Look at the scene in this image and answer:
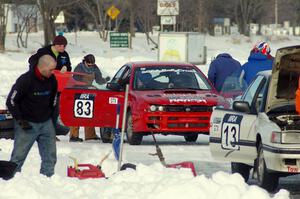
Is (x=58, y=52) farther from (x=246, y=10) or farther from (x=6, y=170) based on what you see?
(x=246, y=10)

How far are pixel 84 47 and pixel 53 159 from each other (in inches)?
2370

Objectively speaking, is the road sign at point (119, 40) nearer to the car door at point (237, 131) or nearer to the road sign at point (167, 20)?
the road sign at point (167, 20)

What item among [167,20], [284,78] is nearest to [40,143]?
[284,78]

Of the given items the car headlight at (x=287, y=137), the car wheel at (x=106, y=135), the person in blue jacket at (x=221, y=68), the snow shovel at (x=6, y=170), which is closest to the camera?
the snow shovel at (x=6, y=170)

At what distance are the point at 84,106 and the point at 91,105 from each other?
0.41 feet

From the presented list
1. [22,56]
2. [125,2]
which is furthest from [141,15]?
[22,56]

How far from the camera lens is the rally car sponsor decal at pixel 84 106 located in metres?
18.1

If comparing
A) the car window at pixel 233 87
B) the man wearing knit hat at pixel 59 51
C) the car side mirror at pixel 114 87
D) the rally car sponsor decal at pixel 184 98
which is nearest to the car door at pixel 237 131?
the car window at pixel 233 87

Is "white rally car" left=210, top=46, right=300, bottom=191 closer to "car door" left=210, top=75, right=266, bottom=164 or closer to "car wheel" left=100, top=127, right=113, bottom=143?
"car door" left=210, top=75, right=266, bottom=164

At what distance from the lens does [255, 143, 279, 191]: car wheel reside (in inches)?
469

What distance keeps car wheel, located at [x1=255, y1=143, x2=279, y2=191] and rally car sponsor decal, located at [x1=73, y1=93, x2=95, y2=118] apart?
6.33 metres

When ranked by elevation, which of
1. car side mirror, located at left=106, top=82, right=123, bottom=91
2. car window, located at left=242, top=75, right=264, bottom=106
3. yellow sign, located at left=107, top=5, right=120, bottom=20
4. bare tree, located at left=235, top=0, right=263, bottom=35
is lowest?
bare tree, located at left=235, top=0, right=263, bottom=35

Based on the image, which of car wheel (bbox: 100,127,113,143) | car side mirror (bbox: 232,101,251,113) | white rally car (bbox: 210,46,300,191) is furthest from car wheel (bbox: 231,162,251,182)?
car wheel (bbox: 100,127,113,143)

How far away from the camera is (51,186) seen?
9797 millimetres
